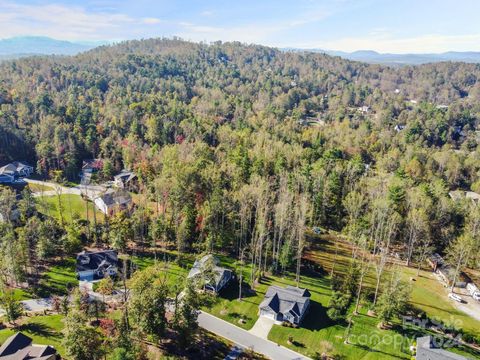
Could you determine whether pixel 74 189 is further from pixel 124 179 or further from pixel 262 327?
pixel 262 327

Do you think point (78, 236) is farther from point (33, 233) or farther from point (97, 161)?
point (97, 161)

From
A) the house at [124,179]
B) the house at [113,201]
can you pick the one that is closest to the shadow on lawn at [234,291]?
the house at [113,201]

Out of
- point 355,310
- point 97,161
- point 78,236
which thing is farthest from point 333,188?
point 97,161

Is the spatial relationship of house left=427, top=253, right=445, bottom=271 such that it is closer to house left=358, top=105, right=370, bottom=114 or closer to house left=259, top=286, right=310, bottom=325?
house left=259, top=286, right=310, bottom=325

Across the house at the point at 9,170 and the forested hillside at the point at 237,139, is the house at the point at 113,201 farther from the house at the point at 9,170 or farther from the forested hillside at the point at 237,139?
the house at the point at 9,170

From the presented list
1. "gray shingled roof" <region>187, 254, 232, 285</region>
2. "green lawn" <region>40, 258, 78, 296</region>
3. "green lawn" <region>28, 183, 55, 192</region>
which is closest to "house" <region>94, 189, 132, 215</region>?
"green lawn" <region>40, 258, 78, 296</region>

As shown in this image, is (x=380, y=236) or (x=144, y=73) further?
(x=144, y=73)

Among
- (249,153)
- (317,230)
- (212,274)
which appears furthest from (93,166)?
(317,230)
